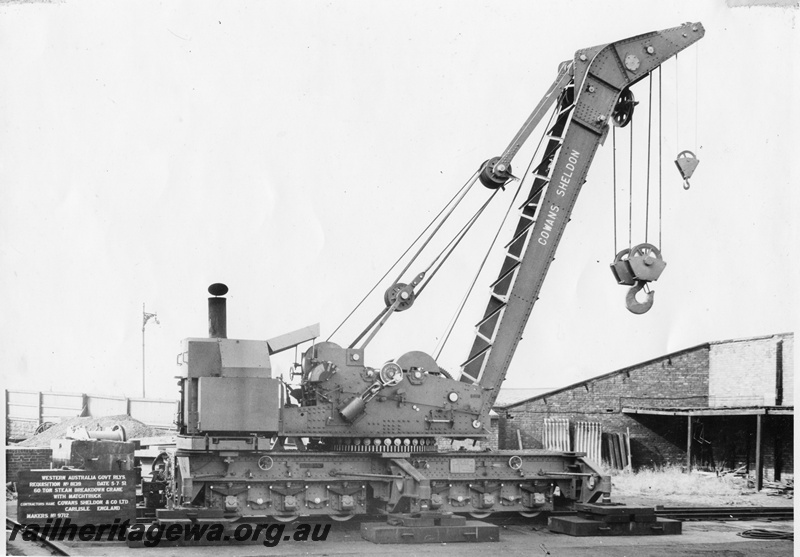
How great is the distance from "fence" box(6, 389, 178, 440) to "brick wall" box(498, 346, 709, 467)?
36.9ft

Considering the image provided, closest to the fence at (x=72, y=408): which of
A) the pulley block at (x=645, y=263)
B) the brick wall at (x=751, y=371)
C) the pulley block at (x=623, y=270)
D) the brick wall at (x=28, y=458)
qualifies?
the brick wall at (x=28, y=458)

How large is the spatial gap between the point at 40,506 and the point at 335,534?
3982 millimetres

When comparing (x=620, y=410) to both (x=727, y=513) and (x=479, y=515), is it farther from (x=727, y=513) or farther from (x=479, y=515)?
(x=479, y=515)

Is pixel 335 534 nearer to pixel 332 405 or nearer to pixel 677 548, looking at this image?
pixel 332 405

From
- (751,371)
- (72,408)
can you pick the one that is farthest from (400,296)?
(72,408)

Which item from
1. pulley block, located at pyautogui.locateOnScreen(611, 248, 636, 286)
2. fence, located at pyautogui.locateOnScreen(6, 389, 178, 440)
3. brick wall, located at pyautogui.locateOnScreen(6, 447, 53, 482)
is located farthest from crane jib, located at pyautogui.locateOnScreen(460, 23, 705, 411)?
fence, located at pyautogui.locateOnScreen(6, 389, 178, 440)

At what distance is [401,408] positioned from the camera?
14.4m

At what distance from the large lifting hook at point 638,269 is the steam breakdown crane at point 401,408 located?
3.52 ft

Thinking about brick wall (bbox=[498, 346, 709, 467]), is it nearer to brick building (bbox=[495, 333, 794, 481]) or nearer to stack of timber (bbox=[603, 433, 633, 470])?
brick building (bbox=[495, 333, 794, 481])

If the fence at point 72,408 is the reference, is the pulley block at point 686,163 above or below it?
above

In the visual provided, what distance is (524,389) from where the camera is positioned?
3181 cm

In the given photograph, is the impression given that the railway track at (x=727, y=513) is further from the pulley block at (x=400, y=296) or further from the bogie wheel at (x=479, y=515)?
the pulley block at (x=400, y=296)

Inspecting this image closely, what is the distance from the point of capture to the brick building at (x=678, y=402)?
2630 cm

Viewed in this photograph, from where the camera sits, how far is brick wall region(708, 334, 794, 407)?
26422 mm
